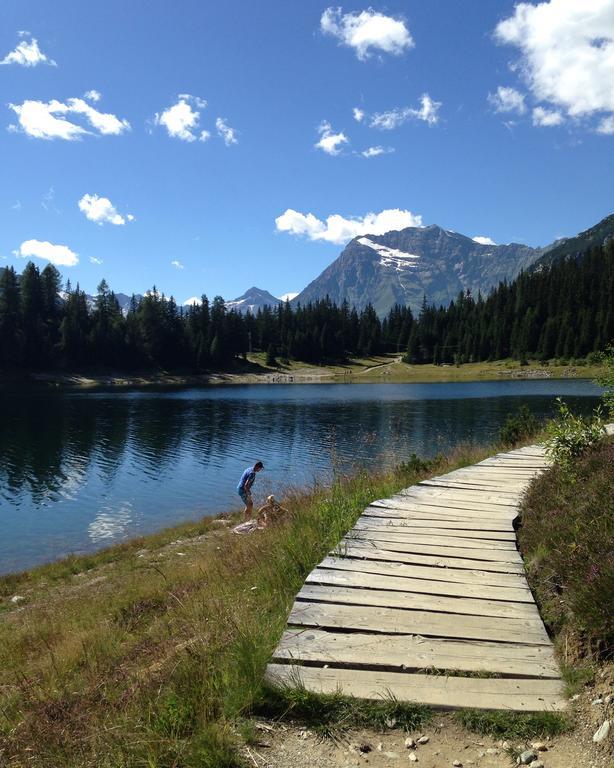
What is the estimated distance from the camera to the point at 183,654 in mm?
4582

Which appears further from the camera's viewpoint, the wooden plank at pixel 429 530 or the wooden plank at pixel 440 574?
the wooden plank at pixel 429 530

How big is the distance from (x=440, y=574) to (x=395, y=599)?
32.9 inches

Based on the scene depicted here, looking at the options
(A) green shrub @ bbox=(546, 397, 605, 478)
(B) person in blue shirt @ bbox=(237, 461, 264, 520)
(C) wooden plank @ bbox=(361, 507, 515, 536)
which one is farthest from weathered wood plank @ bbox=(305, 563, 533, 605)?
(B) person in blue shirt @ bbox=(237, 461, 264, 520)

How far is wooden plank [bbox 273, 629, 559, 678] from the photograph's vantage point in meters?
3.95

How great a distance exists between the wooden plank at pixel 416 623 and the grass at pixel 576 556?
288 mm

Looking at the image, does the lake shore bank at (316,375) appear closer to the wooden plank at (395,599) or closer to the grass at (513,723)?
the wooden plank at (395,599)

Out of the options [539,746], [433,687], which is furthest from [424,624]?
[539,746]

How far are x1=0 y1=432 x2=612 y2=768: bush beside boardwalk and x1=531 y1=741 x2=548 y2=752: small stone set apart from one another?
11cm

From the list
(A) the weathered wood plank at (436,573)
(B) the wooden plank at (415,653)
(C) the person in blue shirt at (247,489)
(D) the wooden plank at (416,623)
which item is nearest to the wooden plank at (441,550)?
(A) the weathered wood plank at (436,573)

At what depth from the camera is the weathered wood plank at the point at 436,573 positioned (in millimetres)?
5348

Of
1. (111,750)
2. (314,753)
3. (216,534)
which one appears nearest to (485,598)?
(314,753)

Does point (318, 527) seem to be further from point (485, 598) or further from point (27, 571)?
point (27, 571)

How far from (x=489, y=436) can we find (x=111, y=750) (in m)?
36.9

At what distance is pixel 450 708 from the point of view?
139 inches
